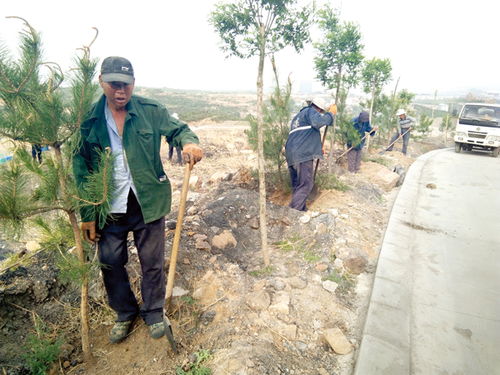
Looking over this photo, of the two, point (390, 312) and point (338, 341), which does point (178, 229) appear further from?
point (390, 312)

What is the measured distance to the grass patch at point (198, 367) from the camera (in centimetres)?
200

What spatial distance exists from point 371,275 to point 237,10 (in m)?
2.97

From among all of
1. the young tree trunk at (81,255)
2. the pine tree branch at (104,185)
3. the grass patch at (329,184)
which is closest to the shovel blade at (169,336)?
the young tree trunk at (81,255)

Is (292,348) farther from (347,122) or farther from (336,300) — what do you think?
(347,122)

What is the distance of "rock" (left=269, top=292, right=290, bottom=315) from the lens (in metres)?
2.63

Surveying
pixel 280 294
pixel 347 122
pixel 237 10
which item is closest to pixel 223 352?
pixel 280 294

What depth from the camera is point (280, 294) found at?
111 inches

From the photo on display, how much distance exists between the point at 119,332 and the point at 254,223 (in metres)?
2.23

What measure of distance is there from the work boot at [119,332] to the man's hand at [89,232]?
70cm

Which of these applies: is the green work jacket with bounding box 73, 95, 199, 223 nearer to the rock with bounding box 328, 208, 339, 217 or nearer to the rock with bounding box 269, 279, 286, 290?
the rock with bounding box 269, 279, 286, 290

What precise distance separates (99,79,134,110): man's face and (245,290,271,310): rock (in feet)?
5.97

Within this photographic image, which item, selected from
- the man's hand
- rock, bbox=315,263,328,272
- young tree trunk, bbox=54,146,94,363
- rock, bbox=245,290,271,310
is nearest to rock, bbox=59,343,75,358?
young tree trunk, bbox=54,146,94,363

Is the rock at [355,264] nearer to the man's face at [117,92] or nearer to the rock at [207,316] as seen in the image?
the rock at [207,316]

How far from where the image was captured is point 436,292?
3059 millimetres
